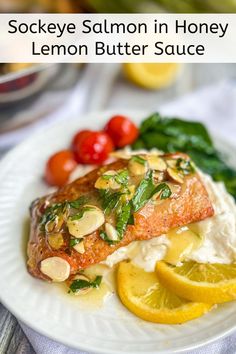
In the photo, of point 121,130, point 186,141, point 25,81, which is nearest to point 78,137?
point 121,130

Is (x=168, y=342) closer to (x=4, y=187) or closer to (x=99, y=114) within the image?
(x=4, y=187)

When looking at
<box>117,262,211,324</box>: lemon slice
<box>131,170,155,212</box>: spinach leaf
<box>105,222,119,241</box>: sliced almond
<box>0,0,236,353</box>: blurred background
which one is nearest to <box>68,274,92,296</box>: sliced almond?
<box>117,262,211,324</box>: lemon slice

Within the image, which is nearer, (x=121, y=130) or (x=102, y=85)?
(x=121, y=130)

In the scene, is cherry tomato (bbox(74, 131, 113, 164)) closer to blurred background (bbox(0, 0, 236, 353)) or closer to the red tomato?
the red tomato

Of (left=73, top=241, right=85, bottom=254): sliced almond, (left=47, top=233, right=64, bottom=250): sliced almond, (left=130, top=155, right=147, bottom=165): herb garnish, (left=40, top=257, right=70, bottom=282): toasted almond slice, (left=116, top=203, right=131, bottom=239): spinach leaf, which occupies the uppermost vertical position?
(left=130, top=155, right=147, bottom=165): herb garnish

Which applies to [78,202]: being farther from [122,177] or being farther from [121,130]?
[121,130]

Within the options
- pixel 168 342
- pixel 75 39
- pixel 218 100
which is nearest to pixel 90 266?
pixel 168 342
